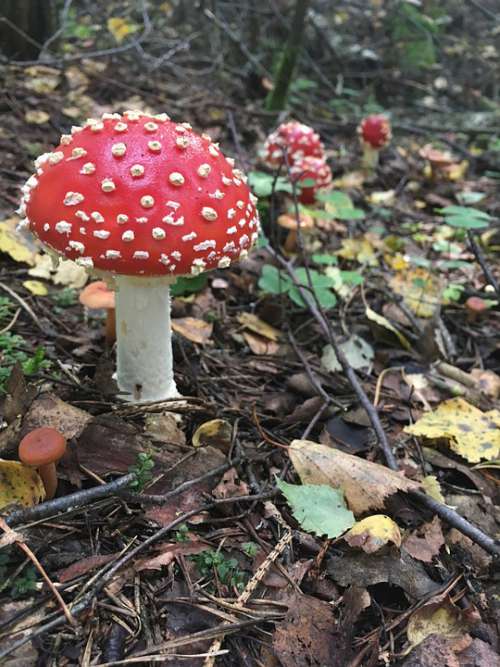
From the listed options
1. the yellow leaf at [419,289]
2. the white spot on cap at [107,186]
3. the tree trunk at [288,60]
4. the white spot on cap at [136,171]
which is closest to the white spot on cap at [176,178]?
the white spot on cap at [136,171]

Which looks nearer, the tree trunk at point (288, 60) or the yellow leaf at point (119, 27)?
the tree trunk at point (288, 60)

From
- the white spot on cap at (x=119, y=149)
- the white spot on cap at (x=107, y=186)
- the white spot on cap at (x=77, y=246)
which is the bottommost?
the white spot on cap at (x=77, y=246)

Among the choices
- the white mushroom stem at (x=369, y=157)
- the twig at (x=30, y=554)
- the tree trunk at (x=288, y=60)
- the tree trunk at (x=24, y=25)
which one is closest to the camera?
the twig at (x=30, y=554)

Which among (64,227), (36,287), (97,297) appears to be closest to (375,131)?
(36,287)

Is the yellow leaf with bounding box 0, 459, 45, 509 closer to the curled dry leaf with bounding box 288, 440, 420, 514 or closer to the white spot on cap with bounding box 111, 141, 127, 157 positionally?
the curled dry leaf with bounding box 288, 440, 420, 514

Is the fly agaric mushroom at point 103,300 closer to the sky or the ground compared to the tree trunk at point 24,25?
closer to the ground

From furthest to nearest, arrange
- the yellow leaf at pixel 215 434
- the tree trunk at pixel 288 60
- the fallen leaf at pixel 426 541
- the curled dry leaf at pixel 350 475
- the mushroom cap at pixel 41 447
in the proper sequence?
the tree trunk at pixel 288 60
the yellow leaf at pixel 215 434
the curled dry leaf at pixel 350 475
the fallen leaf at pixel 426 541
the mushroom cap at pixel 41 447

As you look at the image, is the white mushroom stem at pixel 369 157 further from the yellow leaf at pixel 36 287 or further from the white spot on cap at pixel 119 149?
the white spot on cap at pixel 119 149

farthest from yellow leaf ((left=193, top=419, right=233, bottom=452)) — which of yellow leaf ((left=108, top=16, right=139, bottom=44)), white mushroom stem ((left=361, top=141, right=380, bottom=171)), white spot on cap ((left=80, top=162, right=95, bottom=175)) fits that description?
yellow leaf ((left=108, top=16, right=139, bottom=44))

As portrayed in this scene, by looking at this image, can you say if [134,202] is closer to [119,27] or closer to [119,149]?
[119,149]
